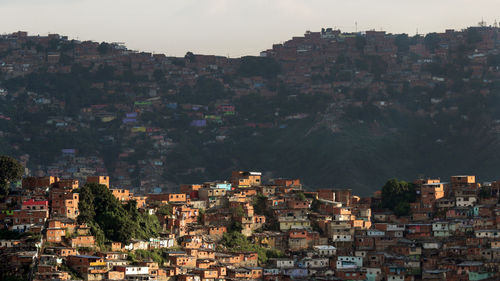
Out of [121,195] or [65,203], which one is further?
[121,195]

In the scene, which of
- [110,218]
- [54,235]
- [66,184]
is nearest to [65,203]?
[110,218]

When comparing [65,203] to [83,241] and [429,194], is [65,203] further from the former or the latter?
[429,194]

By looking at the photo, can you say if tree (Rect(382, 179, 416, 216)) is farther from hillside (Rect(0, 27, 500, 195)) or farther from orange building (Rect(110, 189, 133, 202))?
hillside (Rect(0, 27, 500, 195))

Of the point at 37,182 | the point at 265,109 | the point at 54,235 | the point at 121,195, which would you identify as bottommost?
the point at 54,235

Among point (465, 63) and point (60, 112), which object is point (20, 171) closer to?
point (60, 112)

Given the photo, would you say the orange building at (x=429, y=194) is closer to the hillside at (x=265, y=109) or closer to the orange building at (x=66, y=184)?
the orange building at (x=66, y=184)

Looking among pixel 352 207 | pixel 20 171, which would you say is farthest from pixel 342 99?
pixel 20 171
